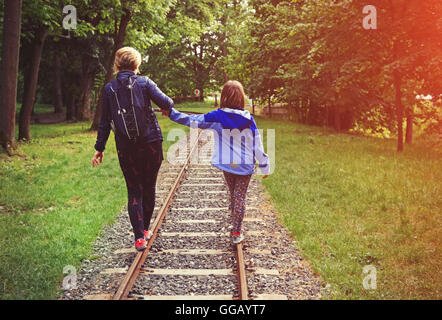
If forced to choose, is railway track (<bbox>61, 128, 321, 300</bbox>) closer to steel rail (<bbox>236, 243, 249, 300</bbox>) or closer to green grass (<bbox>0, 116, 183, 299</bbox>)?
steel rail (<bbox>236, 243, 249, 300</bbox>)

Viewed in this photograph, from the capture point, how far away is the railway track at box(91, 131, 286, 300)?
398cm

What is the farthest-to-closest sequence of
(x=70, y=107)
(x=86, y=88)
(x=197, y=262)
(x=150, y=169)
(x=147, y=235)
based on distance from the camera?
(x=70, y=107) → (x=86, y=88) → (x=147, y=235) → (x=197, y=262) → (x=150, y=169)

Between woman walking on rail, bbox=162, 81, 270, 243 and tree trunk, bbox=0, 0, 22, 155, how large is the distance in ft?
28.5

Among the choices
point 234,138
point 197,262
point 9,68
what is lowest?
point 197,262

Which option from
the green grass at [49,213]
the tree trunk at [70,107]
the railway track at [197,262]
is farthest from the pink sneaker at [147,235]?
the tree trunk at [70,107]

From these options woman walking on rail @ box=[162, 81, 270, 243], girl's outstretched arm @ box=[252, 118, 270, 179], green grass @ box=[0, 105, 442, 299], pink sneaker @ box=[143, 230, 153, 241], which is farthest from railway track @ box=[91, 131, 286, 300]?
girl's outstretched arm @ box=[252, 118, 270, 179]

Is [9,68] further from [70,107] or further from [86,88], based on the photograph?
[70,107]

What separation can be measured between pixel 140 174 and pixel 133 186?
0.17 meters

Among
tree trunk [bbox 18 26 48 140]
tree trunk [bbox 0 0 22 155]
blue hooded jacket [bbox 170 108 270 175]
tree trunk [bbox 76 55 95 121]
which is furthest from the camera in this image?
tree trunk [bbox 76 55 95 121]

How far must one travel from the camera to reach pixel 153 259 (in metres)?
4.78

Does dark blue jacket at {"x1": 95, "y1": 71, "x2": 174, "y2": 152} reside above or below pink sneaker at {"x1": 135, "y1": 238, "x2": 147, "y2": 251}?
above

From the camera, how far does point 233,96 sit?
4391 mm

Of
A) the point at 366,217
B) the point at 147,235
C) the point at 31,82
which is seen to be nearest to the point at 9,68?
the point at 31,82
